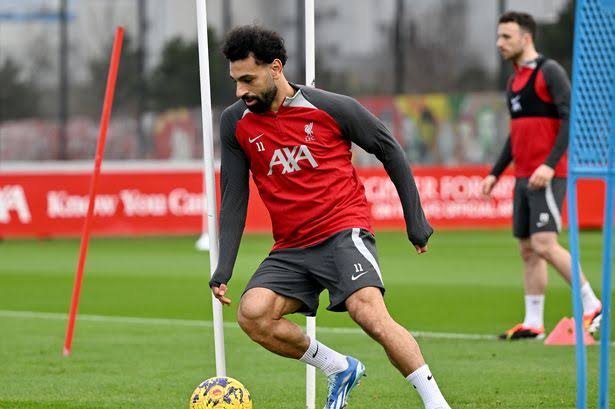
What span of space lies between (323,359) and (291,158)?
1.14 m

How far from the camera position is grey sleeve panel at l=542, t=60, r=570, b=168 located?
11.3 meters

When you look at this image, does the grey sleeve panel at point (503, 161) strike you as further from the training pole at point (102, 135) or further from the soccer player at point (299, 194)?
the soccer player at point (299, 194)

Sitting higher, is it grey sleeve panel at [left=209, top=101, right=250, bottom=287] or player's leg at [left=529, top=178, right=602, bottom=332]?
grey sleeve panel at [left=209, top=101, right=250, bottom=287]

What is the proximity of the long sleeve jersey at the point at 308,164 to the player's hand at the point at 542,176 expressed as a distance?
12.3ft

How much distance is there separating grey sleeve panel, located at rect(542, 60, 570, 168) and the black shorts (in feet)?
12.7

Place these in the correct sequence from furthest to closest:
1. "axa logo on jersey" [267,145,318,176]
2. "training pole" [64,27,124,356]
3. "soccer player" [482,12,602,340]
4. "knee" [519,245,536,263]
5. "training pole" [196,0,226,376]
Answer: "knee" [519,245,536,263] < "soccer player" [482,12,602,340] < "training pole" [64,27,124,356] < "training pole" [196,0,226,376] < "axa logo on jersey" [267,145,318,176]

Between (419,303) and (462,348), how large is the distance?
390 cm

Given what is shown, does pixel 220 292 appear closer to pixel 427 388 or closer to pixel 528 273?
pixel 427 388

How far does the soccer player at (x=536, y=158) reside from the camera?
37.5 feet

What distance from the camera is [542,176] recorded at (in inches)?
444

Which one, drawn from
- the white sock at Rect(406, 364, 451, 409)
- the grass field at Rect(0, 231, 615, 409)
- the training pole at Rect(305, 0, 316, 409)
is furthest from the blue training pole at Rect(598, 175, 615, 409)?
the grass field at Rect(0, 231, 615, 409)

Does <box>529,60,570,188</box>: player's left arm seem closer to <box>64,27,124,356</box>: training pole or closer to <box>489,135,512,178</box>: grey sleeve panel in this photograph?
<box>489,135,512,178</box>: grey sleeve panel

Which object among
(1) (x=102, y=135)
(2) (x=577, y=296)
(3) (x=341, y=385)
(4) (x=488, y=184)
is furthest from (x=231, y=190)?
(4) (x=488, y=184)

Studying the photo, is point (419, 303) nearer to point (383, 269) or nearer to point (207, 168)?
point (383, 269)
